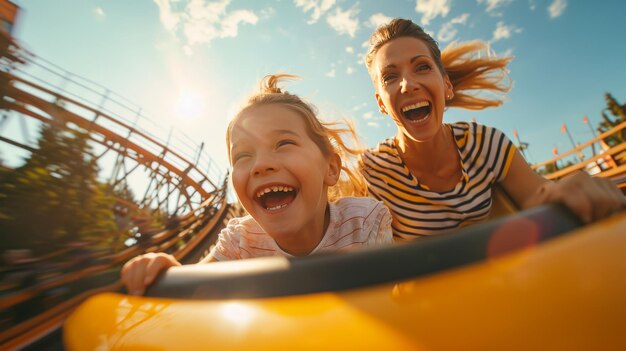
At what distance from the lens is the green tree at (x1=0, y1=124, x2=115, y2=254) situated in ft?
4.02

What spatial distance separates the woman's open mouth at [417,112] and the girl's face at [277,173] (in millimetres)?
554

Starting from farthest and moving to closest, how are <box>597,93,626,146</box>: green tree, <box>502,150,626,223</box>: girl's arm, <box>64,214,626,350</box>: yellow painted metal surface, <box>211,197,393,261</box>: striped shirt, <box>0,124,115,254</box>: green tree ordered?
<box>597,93,626,146</box>: green tree, <box>0,124,115,254</box>: green tree, <box>211,197,393,261</box>: striped shirt, <box>502,150,626,223</box>: girl's arm, <box>64,214,626,350</box>: yellow painted metal surface

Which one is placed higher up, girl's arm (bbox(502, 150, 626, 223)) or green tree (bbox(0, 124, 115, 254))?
green tree (bbox(0, 124, 115, 254))

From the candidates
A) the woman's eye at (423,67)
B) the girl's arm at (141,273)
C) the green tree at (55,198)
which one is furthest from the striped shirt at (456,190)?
the green tree at (55,198)

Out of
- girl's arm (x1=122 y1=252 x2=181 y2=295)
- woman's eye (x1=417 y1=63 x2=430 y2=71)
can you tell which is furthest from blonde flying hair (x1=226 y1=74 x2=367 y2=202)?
girl's arm (x1=122 y1=252 x2=181 y2=295)

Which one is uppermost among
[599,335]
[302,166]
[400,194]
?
[302,166]

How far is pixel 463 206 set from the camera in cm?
127

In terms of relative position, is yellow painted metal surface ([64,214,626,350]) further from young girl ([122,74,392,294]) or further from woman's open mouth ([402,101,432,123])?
woman's open mouth ([402,101,432,123])

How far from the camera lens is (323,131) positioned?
1260mm

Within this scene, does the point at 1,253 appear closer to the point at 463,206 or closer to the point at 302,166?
the point at 302,166

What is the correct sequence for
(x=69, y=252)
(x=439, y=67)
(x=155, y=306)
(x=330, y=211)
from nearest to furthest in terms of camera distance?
(x=155, y=306)
(x=330, y=211)
(x=69, y=252)
(x=439, y=67)

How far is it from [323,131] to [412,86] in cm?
42

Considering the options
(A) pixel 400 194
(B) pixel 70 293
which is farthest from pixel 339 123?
(B) pixel 70 293

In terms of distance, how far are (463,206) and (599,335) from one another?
114cm
